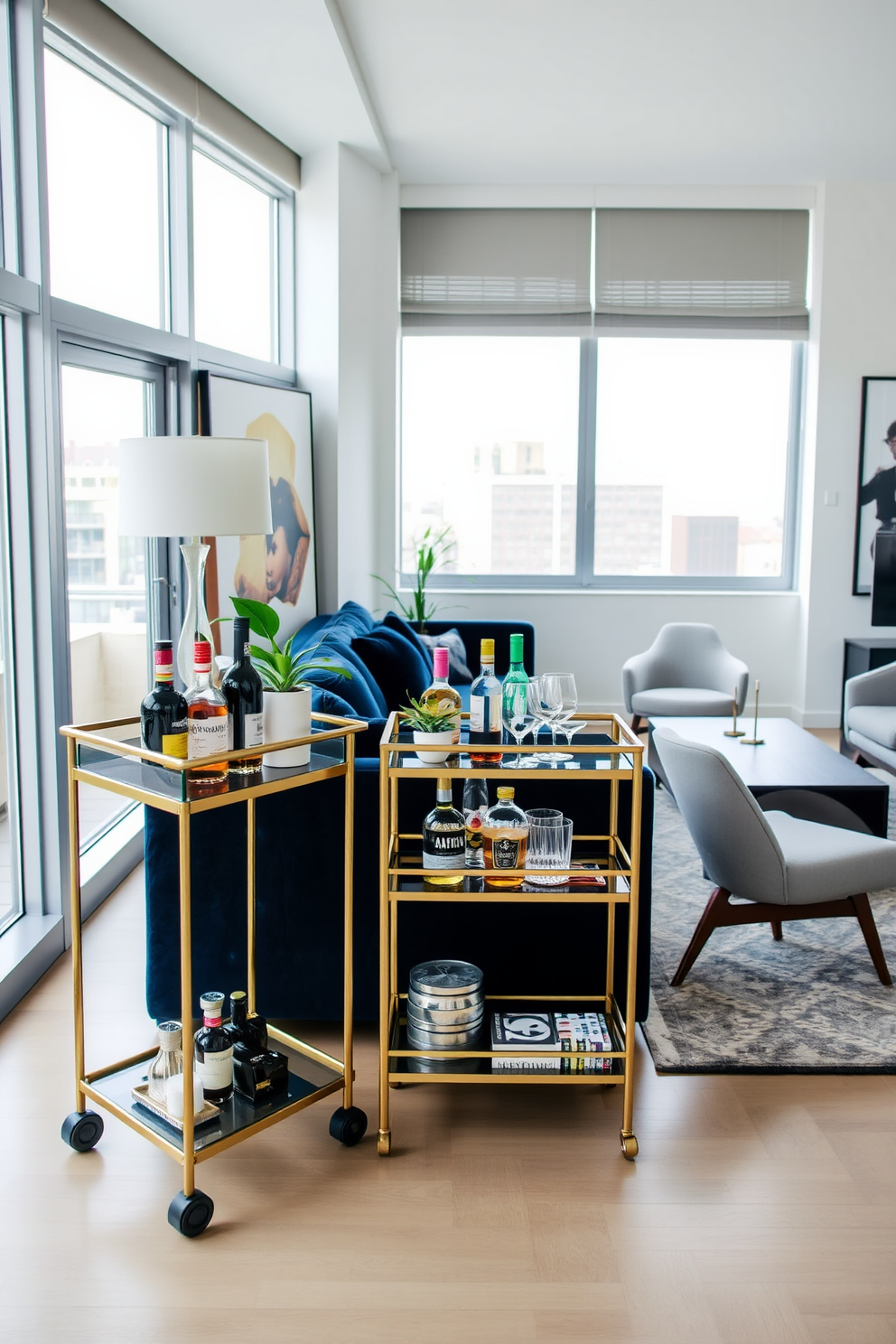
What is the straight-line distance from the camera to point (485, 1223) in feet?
6.71

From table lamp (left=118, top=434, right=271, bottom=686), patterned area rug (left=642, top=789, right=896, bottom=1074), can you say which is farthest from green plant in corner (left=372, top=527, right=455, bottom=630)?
table lamp (left=118, top=434, right=271, bottom=686)

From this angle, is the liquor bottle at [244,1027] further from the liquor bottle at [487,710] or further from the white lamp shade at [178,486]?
the white lamp shade at [178,486]

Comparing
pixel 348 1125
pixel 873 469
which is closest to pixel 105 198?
pixel 348 1125

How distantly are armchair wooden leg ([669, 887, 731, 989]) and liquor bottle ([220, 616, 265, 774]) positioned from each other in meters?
1.53

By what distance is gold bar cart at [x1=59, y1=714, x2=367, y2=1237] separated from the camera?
1.98 m

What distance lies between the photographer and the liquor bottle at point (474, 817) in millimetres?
2355

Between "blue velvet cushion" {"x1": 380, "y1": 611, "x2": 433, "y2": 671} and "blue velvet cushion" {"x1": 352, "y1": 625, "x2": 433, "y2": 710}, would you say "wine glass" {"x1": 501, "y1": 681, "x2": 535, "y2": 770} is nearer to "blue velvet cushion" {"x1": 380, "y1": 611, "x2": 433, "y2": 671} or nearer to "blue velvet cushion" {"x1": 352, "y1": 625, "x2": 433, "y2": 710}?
"blue velvet cushion" {"x1": 352, "y1": 625, "x2": 433, "y2": 710}

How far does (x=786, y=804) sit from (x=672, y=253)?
3878 mm

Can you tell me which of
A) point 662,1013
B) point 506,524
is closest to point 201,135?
point 506,524

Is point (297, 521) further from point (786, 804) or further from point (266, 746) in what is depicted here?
point (266, 746)

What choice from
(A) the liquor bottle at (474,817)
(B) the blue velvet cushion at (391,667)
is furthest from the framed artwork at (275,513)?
(A) the liquor bottle at (474,817)

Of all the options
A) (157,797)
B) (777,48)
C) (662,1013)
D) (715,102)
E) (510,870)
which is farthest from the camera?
(715,102)

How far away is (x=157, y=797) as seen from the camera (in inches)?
77.5

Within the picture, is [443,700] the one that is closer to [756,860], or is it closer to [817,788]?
[756,860]
